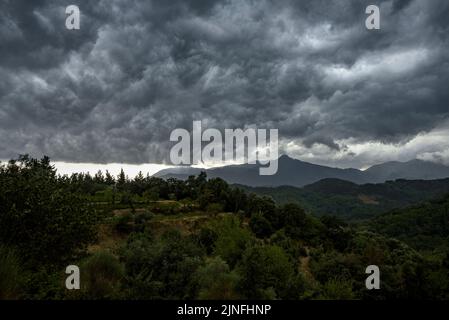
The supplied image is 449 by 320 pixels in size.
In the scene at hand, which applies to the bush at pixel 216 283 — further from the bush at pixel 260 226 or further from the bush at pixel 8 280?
the bush at pixel 260 226

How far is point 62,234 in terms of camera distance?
2559cm

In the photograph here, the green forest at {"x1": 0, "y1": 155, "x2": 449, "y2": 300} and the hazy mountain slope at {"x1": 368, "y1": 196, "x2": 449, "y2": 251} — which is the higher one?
the green forest at {"x1": 0, "y1": 155, "x2": 449, "y2": 300}

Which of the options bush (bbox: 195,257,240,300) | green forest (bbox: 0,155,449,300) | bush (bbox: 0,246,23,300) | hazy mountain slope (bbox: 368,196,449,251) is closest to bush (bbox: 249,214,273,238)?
green forest (bbox: 0,155,449,300)

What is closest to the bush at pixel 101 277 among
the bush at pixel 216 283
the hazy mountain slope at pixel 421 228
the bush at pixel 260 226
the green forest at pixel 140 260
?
the green forest at pixel 140 260

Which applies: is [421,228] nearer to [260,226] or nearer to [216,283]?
[260,226]

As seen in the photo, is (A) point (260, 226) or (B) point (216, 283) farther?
(A) point (260, 226)

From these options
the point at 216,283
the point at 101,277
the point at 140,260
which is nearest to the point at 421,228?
the point at 140,260

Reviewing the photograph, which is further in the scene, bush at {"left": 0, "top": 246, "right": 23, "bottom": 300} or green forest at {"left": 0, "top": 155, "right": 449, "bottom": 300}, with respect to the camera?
green forest at {"left": 0, "top": 155, "right": 449, "bottom": 300}

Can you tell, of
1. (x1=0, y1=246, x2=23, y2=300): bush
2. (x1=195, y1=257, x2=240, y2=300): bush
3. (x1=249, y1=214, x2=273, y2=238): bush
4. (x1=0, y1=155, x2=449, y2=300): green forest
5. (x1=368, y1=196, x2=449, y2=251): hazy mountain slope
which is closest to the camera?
(x1=0, y1=246, x2=23, y2=300): bush

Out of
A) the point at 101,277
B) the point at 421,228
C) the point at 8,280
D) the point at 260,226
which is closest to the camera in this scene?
the point at 8,280

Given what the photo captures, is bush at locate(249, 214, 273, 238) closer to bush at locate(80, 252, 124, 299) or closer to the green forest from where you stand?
the green forest
